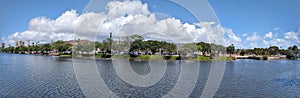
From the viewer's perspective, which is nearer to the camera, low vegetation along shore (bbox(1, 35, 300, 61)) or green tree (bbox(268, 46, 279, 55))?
low vegetation along shore (bbox(1, 35, 300, 61))

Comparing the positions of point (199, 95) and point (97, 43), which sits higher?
point (97, 43)

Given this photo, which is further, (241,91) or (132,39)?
(132,39)

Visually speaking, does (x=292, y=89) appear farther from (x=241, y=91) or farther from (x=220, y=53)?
(x=220, y=53)

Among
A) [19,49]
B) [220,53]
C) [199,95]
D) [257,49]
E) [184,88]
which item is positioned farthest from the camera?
[19,49]

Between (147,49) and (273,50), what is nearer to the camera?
(147,49)

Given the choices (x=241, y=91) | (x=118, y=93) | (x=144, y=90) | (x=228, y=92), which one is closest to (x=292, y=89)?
(x=241, y=91)

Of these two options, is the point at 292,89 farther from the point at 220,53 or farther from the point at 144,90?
the point at 220,53

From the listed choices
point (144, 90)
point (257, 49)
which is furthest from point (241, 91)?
point (257, 49)

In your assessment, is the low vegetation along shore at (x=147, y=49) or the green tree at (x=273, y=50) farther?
the green tree at (x=273, y=50)

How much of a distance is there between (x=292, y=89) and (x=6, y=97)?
25237 mm

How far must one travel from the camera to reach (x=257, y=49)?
137m

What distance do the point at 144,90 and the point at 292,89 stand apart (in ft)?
48.6

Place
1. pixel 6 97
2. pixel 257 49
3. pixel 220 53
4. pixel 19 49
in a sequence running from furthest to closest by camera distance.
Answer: pixel 19 49 < pixel 257 49 < pixel 220 53 < pixel 6 97

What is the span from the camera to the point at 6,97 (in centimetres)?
1714
